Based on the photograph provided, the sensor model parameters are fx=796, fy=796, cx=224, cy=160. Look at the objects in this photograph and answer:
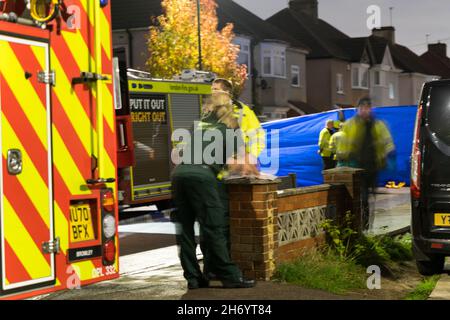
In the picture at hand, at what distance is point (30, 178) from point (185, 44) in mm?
26657

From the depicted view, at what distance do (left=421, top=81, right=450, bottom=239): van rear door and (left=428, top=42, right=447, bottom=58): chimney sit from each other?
7606 centimetres

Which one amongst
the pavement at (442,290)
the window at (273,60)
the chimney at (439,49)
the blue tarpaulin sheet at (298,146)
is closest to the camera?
the pavement at (442,290)

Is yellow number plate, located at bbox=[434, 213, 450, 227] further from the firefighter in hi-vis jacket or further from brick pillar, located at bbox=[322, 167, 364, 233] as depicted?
the firefighter in hi-vis jacket

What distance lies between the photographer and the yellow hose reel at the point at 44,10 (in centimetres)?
480

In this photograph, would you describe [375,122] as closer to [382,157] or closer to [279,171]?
[382,157]

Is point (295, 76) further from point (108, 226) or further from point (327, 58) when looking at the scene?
Result: point (108, 226)

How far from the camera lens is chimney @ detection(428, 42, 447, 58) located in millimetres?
81250

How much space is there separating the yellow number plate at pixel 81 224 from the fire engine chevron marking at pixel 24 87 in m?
0.53

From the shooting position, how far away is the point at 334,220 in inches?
359

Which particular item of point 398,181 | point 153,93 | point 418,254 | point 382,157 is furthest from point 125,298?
point 398,181

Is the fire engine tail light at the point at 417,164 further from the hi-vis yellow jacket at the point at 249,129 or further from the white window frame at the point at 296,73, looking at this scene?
the white window frame at the point at 296,73

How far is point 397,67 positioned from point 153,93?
171 feet

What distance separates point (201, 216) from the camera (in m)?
6.86

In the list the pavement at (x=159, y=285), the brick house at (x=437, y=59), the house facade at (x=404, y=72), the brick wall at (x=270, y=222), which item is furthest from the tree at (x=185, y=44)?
the brick house at (x=437, y=59)
